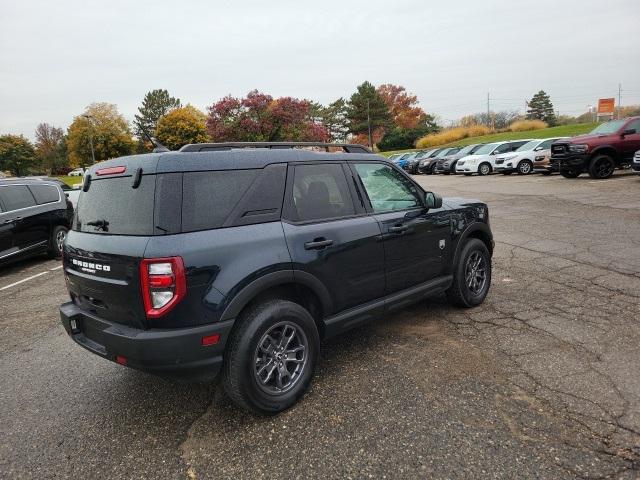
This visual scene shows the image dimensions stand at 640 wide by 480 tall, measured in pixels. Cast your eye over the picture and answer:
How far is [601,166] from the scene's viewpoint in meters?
15.3

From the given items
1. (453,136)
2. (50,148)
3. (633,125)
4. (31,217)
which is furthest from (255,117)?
(50,148)

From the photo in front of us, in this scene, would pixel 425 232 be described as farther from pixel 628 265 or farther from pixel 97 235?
pixel 628 265

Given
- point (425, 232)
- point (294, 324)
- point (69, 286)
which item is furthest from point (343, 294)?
point (69, 286)

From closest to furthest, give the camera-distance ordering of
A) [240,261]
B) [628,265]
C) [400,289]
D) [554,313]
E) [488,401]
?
1. [240,261]
2. [488,401]
3. [400,289]
4. [554,313]
5. [628,265]

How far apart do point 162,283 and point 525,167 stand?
2178 centimetres

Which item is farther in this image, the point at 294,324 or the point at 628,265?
the point at 628,265

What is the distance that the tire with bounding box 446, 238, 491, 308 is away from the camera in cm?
446

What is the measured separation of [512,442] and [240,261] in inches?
75.9

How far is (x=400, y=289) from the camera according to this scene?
12.6 feet

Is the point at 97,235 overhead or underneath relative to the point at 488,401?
overhead

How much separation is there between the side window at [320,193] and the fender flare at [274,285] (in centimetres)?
44

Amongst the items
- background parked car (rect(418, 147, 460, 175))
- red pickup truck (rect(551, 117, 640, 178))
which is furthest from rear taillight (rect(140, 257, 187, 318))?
background parked car (rect(418, 147, 460, 175))

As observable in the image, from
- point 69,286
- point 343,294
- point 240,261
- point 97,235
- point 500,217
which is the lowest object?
point 500,217

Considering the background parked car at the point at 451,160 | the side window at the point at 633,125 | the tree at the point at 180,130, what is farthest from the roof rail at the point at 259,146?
the tree at the point at 180,130
